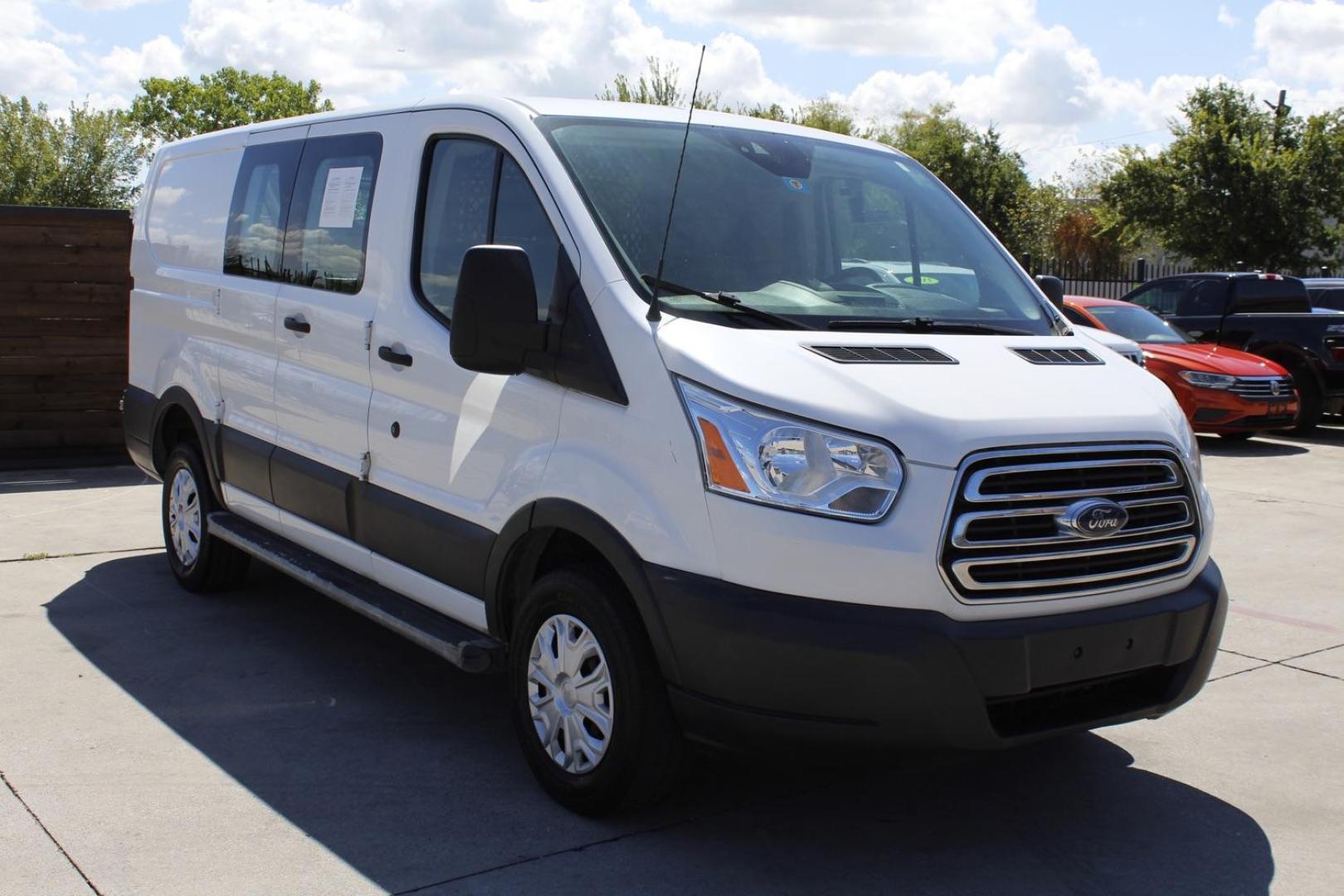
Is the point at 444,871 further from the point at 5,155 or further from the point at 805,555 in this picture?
the point at 5,155

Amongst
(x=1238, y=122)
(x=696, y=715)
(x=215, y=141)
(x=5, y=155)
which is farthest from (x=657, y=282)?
(x=5, y=155)

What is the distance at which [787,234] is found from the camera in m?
4.53

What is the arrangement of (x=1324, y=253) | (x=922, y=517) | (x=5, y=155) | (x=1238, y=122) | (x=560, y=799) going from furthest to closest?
(x=5, y=155) < (x=1324, y=253) < (x=1238, y=122) < (x=560, y=799) < (x=922, y=517)

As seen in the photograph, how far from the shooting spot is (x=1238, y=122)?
31.1 meters

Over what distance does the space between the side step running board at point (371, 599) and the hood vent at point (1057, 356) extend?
1903 millimetres

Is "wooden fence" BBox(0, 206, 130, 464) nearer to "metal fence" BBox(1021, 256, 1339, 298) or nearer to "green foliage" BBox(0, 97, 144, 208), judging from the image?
"metal fence" BBox(1021, 256, 1339, 298)

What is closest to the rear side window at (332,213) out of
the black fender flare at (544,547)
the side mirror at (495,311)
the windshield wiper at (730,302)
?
the side mirror at (495,311)

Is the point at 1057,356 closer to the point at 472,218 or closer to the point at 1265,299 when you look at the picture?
the point at 472,218

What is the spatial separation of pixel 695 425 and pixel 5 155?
70467 mm

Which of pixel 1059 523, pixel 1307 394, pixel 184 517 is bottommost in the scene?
pixel 184 517

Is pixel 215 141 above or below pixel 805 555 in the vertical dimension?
above

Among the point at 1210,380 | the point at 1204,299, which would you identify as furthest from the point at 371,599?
the point at 1204,299

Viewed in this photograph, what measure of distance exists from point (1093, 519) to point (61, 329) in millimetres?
9698

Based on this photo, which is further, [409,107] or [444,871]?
[409,107]
